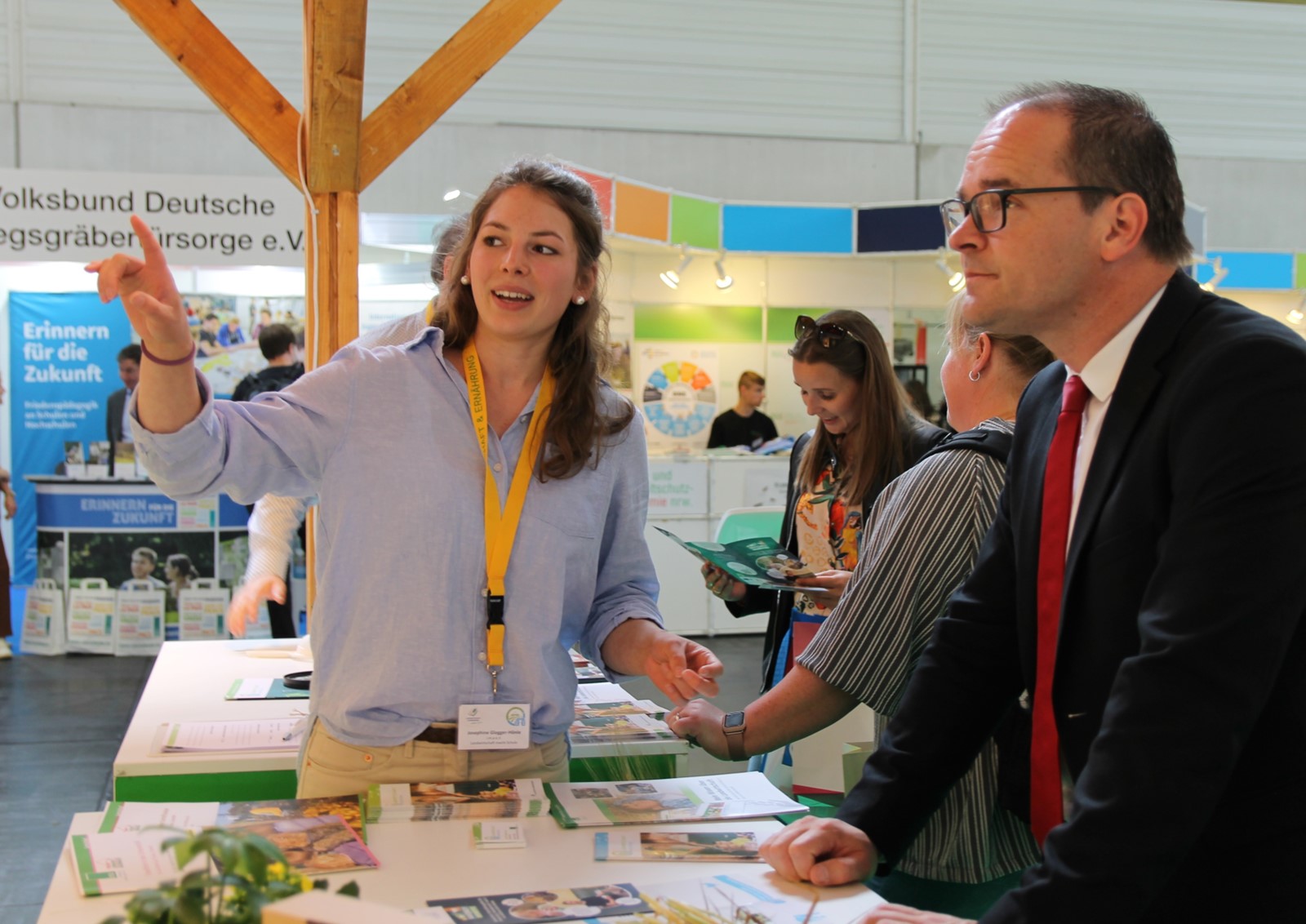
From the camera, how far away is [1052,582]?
138 centimetres

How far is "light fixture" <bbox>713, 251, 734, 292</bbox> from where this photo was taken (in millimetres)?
9133

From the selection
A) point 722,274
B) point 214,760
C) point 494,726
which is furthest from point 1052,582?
point 722,274

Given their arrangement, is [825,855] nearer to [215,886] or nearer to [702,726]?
[702,726]

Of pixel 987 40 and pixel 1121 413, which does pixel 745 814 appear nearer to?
pixel 1121 413

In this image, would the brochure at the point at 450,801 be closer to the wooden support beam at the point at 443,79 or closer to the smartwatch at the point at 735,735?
the smartwatch at the point at 735,735

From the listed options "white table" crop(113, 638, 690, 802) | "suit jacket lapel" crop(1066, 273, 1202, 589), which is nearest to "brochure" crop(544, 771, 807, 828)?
"white table" crop(113, 638, 690, 802)

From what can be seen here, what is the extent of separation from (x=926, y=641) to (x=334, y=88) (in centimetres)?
247

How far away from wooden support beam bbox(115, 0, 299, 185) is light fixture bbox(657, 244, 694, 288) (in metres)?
5.69

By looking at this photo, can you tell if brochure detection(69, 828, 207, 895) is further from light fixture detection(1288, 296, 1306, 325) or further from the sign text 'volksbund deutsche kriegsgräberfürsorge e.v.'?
light fixture detection(1288, 296, 1306, 325)

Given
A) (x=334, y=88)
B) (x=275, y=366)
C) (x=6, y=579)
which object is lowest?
(x=6, y=579)

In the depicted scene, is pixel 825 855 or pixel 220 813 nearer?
pixel 825 855

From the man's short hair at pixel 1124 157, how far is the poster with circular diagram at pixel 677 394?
7.84 meters

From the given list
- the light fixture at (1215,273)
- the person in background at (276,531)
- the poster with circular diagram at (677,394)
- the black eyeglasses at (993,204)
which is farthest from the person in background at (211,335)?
the light fixture at (1215,273)

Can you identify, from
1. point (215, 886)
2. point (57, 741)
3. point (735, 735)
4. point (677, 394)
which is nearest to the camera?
point (215, 886)
